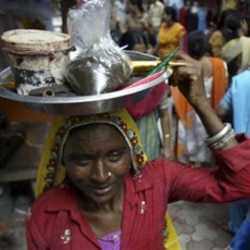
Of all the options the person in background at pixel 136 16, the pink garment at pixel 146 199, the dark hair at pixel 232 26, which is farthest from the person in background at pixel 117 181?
the person in background at pixel 136 16

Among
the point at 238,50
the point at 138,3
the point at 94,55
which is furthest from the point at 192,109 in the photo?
the point at 138,3

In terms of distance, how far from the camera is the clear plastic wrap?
38.6 inches

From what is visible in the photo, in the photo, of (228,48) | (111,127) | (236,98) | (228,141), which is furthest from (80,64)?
(228,48)

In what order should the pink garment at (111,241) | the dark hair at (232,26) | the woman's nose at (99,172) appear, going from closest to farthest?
the woman's nose at (99,172), the pink garment at (111,241), the dark hair at (232,26)

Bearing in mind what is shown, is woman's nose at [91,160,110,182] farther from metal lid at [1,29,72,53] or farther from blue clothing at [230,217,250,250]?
blue clothing at [230,217,250,250]

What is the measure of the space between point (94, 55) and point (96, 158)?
11.5 inches

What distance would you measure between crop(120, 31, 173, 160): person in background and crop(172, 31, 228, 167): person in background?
362 mm

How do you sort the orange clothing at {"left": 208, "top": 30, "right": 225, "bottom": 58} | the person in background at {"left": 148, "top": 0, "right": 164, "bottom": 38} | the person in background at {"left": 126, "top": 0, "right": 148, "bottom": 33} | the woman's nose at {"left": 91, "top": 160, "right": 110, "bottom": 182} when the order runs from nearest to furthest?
the woman's nose at {"left": 91, "top": 160, "right": 110, "bottom": 182} → the orange clothing at {"left": 208, "top": 30, "right": 225, "bottom": 58} → the person in background at {"left": 126, "top": 0, "right": 148, "bottom": 33} → the person in background at {"left": 148, "top": 0, "right": 164, "bottom": 38}

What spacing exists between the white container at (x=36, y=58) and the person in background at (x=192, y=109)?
2247 mm

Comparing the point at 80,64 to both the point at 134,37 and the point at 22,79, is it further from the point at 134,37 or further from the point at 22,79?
the point at 134,37

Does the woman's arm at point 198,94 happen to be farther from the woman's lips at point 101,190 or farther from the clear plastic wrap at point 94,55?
the woman's lips at point 101,190

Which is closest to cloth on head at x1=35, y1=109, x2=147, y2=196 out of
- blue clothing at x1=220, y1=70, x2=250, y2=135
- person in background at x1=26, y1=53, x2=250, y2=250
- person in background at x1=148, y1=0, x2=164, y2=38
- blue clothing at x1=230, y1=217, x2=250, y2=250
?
person in background at x1=26, y1=53, x2=250, y2=250

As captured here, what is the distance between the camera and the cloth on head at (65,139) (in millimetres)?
1132

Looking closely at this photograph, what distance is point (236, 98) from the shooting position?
2496mm
